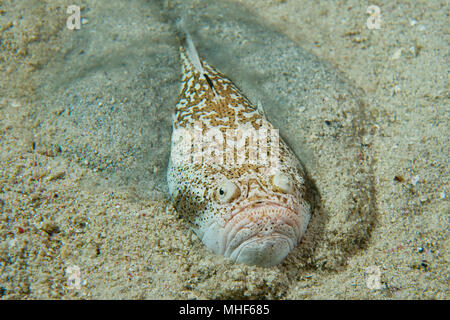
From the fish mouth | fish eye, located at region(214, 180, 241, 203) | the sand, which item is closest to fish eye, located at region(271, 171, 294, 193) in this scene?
the fish mouth

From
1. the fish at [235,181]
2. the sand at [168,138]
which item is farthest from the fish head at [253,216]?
the sand at [168,138]

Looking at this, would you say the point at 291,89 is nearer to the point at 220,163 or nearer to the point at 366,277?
the point at 220,163

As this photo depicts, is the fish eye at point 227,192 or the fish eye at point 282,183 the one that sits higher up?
the fish eye at point 282,183

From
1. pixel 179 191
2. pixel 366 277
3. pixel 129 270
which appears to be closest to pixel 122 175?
pixel 179 191

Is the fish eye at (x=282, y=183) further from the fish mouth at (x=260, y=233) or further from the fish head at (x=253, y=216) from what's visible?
the fish mouth at (x=260, y=233)
